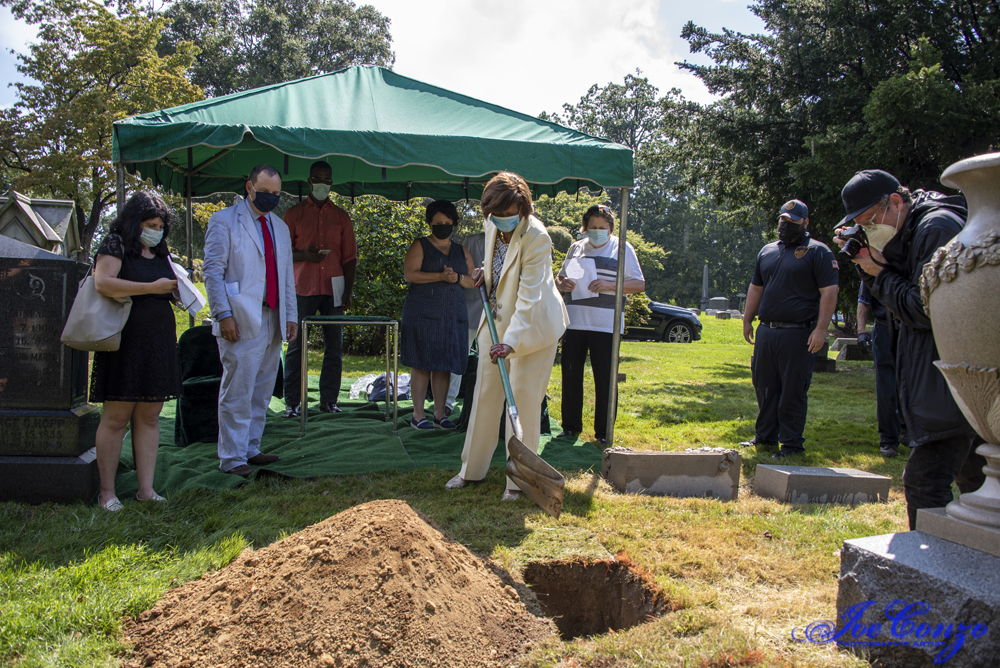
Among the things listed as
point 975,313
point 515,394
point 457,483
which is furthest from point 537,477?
point 975,313

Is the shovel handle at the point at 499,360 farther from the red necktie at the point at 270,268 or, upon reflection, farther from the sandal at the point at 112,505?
the sandal at the point at 112,505

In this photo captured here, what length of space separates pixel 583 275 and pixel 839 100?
23.5 feet

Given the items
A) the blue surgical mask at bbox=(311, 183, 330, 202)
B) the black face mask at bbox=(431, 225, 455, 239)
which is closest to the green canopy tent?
the black face mask at bbox=(431, 225, 455, 239)

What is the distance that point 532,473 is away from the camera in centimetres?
342

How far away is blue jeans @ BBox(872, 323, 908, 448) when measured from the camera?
19.0ft

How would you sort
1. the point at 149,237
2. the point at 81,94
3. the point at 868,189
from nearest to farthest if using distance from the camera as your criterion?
the point at 868,189 < the point at 149,237 < the point at 81,94

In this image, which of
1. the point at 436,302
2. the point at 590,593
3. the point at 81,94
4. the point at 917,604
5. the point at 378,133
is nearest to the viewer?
the point at 917,604

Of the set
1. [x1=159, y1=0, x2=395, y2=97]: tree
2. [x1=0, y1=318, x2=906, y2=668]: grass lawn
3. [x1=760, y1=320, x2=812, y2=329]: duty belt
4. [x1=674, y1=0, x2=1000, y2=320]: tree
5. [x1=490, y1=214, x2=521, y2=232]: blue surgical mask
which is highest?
[x1=159, y1=0, x2=395, y2=97]: tree

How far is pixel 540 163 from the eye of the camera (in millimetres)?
5059

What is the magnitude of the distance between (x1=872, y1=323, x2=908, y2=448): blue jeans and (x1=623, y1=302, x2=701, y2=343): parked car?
13.3 meters

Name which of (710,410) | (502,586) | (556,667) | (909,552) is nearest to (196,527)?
(502,586)

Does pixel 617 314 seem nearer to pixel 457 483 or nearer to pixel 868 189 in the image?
pixel 457 483

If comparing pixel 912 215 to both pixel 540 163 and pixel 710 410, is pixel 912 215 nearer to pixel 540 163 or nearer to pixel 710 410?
pixel 540 163

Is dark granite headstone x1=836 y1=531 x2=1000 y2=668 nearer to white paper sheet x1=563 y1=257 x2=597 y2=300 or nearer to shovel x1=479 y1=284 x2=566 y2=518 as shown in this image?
shovel x1=479 y1=284 x2=566 y2=518
